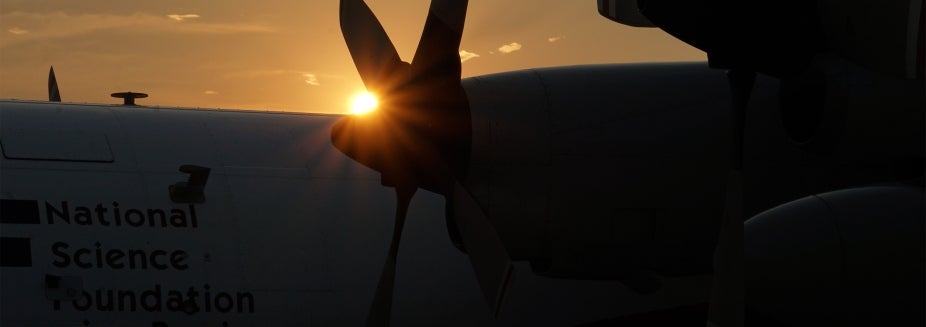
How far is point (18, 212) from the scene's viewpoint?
40.3 ft

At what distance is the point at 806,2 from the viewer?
9.83 meters

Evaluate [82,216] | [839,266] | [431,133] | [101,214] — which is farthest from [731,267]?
[82,216]

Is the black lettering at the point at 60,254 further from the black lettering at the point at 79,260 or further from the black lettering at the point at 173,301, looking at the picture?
the black lettering at the point at 173,301

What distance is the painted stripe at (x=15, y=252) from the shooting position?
12.2 m

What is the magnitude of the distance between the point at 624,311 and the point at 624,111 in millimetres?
3010

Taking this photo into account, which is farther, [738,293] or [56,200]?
[56,200]

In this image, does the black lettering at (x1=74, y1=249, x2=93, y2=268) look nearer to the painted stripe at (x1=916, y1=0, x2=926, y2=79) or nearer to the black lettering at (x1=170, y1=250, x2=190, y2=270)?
the black lettering at (x1=170, y1=250, x2=190, y2=270)

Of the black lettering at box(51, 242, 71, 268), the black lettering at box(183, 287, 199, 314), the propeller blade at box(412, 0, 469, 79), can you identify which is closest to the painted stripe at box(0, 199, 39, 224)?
the black lettering at box(51, 242, 71, 268)

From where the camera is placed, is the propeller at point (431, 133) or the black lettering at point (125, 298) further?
the black lettering at point (125, 298)

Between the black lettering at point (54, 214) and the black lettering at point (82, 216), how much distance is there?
0.25 ft

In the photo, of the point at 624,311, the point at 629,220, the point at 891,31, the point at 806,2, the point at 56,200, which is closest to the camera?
the point at 891,31

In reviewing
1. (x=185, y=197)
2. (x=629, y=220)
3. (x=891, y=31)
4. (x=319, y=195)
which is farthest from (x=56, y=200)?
(x=891, y=31)

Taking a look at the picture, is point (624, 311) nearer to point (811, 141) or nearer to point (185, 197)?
point (811, 141)

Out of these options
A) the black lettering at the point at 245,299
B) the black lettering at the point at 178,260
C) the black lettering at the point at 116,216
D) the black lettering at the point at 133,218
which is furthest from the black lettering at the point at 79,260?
the black lettering at the point at 245,299
